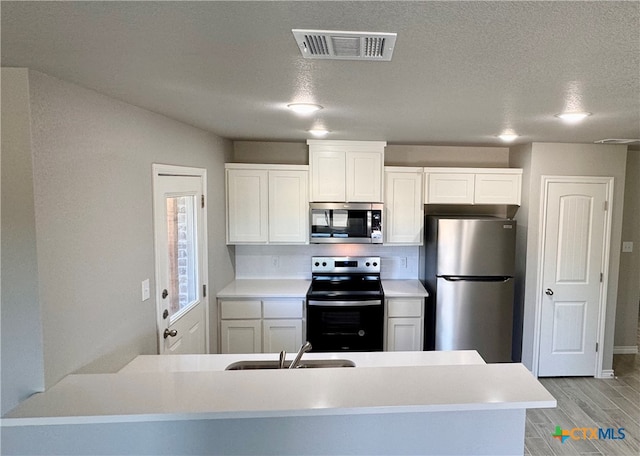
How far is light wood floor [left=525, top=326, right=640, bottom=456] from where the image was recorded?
274 centimetres

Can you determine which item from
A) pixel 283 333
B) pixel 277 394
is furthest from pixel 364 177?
pixel 277 394

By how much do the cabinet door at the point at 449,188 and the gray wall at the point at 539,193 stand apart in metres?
0.53

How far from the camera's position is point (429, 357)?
6.74 feet

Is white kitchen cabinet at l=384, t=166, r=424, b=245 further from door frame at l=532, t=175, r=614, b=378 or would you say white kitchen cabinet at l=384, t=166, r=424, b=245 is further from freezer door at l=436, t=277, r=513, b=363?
door frame at l=532, t=175, r=614, b=378

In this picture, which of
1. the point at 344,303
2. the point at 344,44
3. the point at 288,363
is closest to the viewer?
the point at 344,44

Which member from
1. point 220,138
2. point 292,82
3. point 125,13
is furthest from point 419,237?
point 125,13

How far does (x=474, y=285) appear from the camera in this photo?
353cm

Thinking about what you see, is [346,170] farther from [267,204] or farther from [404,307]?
[404,307]

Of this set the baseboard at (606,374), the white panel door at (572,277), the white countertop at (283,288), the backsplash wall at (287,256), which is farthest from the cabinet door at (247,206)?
the baseboard at (606,374)

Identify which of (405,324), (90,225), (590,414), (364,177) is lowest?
(590,414)

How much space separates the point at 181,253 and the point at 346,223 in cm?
160

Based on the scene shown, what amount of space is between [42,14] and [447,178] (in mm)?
3418

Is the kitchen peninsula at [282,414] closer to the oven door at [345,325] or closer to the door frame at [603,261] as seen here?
the oven door at [345,325]

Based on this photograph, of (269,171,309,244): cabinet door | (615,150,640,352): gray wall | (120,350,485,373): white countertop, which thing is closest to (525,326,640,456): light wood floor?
(615,150,640,352): gray wall
